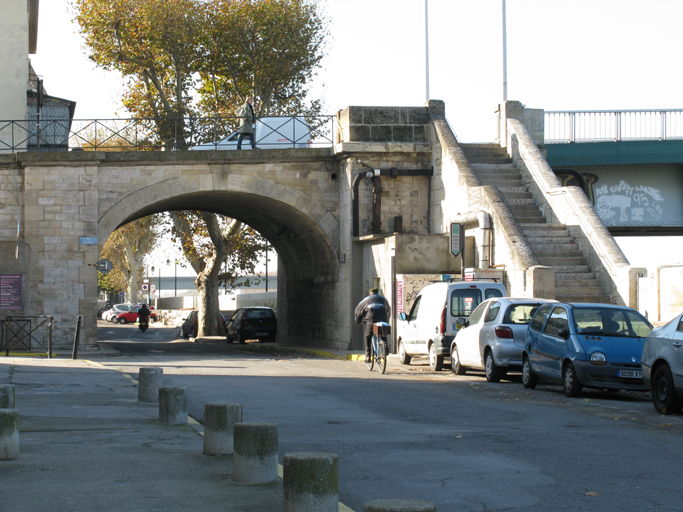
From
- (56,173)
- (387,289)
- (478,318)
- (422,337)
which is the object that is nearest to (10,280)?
(56,173)

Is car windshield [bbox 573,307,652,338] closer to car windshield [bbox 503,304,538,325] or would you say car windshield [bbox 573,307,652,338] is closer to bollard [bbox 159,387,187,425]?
car windshield [bbox 503,304,538,325]

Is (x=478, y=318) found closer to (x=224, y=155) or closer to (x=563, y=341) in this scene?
(x=563, y=341)

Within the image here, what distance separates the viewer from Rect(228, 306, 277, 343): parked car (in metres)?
33.0

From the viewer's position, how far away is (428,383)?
14.3 metres

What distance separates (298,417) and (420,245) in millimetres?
12096

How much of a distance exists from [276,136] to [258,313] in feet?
30.6

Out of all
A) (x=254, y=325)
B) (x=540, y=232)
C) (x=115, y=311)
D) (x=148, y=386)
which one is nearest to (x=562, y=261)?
(x=540, y=232)

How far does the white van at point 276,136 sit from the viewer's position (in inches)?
1017

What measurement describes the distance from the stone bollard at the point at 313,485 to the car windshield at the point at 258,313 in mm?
28618

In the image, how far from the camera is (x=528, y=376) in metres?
13.7

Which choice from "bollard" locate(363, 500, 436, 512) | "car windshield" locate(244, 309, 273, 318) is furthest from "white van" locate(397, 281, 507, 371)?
"car windshield" locate(244, 309, 273, 318)

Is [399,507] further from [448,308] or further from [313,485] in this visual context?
[448,308]

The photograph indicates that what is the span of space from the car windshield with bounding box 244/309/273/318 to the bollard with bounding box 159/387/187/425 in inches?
955

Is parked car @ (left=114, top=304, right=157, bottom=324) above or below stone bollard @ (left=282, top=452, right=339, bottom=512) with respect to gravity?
below
